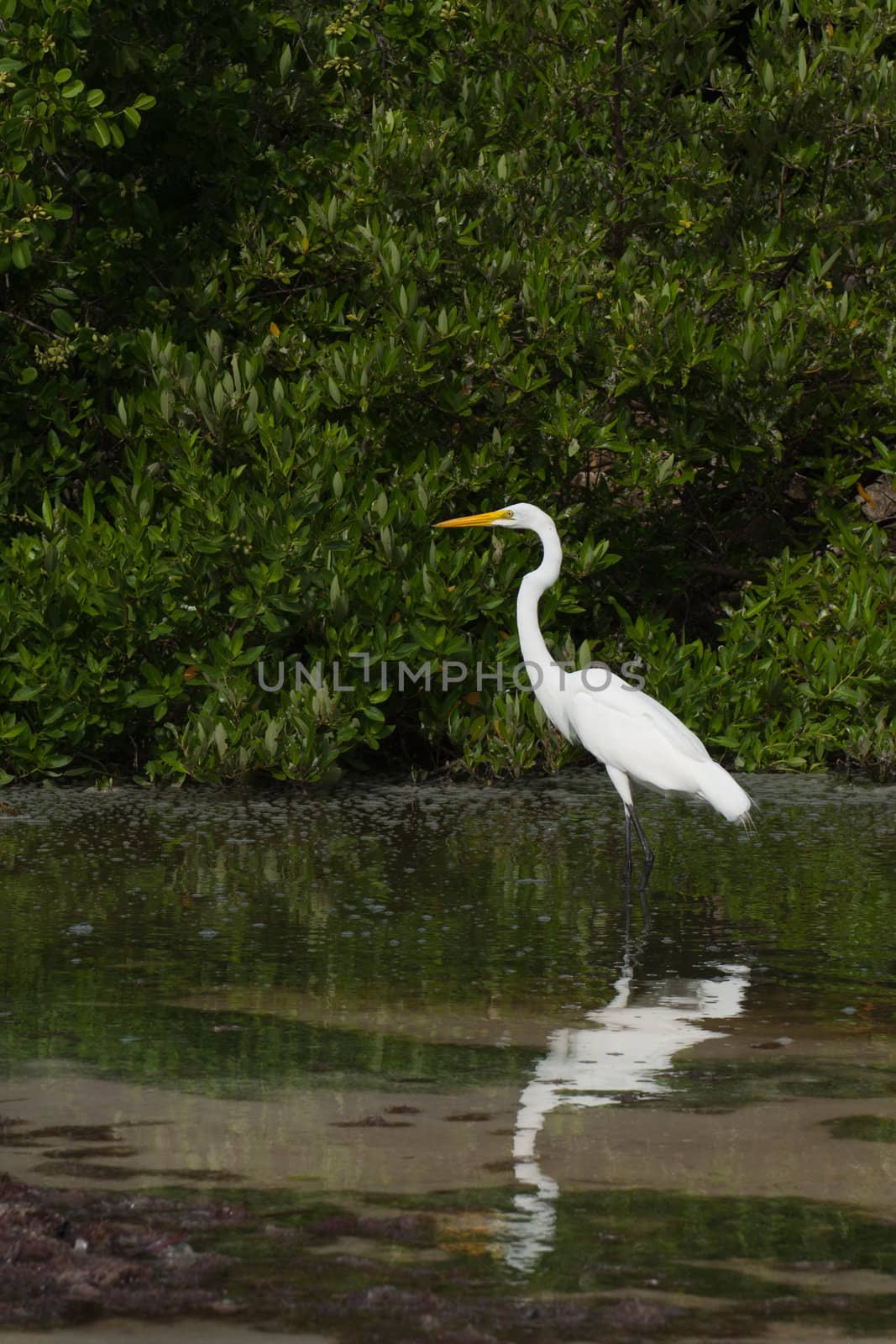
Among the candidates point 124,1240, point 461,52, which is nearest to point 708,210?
point 461,52

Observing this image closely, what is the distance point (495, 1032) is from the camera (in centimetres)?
563

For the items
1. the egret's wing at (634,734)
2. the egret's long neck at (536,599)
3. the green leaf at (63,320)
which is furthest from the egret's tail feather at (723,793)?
the green leaf at (63,320)

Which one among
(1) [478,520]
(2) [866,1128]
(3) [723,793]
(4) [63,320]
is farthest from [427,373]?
(2) [866,1128]

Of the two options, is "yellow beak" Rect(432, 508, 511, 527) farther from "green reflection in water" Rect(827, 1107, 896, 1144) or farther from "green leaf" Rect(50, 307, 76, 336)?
"green reflection in water" Rect(827, 1107, 896, 1144)

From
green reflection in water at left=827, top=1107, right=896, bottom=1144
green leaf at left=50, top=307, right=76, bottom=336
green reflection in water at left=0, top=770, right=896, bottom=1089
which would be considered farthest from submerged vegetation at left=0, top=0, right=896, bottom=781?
green reflection in water at left=827, top=1107, right=896, bottom=1144

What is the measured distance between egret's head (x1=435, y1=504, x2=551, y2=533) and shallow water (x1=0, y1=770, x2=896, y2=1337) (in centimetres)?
155

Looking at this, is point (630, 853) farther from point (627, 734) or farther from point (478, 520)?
point (478, 520)

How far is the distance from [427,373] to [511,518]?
4.21 ft

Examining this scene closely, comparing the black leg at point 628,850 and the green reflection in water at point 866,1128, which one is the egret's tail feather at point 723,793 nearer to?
the black leg at point 628,850

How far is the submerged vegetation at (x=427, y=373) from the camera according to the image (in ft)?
34.1

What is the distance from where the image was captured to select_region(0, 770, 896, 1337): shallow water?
13.2ft

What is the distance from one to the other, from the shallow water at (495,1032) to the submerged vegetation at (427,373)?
125 cm

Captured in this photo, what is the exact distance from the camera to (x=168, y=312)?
1159 centimetres

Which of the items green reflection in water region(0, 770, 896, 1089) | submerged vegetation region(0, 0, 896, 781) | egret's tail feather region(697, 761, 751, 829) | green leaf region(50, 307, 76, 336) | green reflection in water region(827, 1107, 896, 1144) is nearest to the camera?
green reflection in water region(827, 1107, 896, 1144)
